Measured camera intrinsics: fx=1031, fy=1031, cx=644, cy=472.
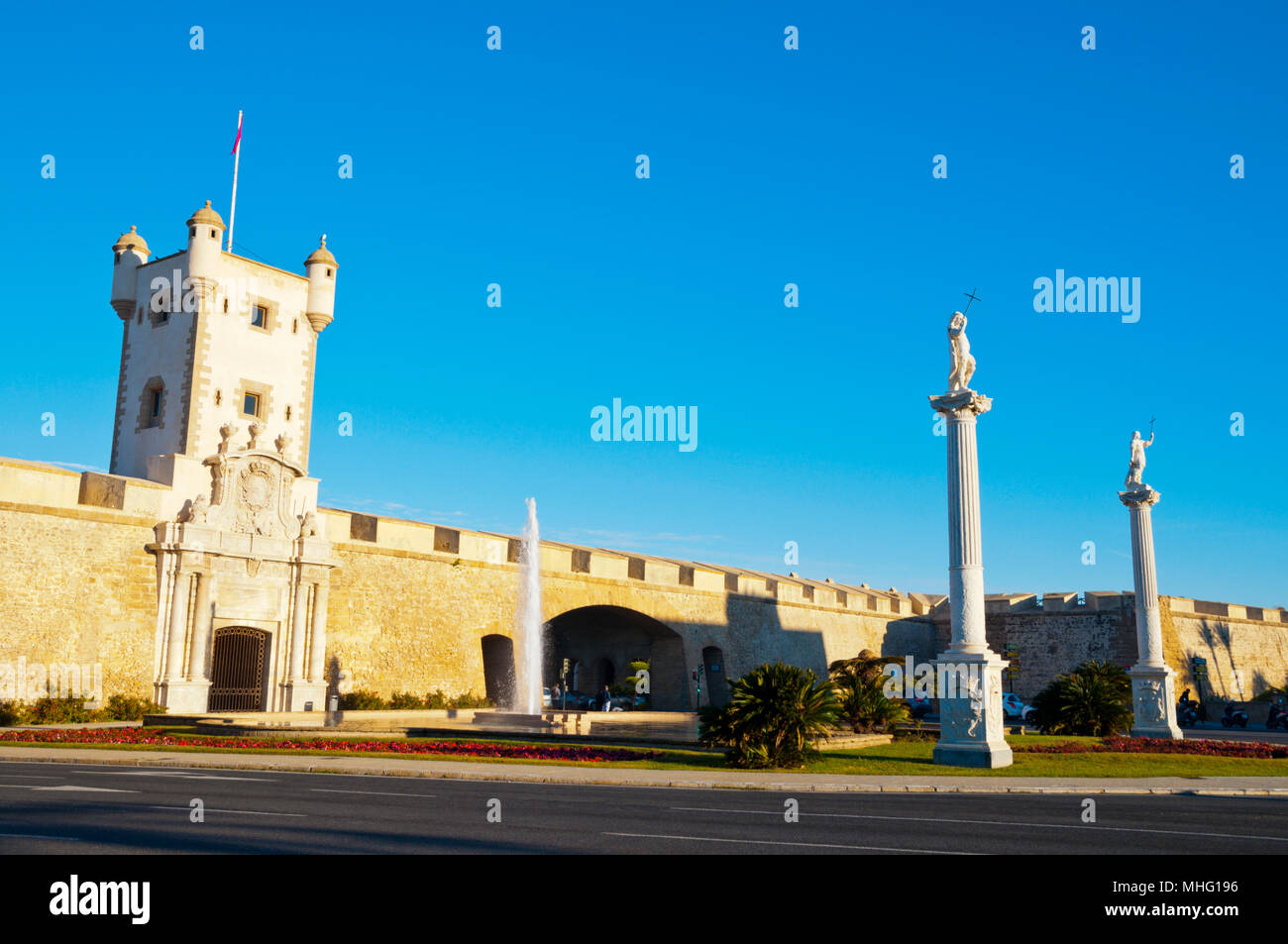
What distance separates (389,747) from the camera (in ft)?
68.3

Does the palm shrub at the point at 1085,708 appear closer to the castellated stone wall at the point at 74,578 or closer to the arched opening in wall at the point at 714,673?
the arched opening in wall at the point at 714,673

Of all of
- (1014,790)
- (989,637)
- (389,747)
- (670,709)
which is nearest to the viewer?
(1014,790)

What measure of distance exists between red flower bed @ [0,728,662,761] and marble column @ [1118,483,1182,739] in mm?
14719

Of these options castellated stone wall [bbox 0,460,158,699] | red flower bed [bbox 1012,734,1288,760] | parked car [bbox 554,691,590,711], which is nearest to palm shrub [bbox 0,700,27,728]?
castellated stone wall [bbox 0,460,158,699]

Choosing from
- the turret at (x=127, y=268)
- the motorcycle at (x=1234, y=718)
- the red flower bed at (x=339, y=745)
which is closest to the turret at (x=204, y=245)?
the turret at (x=127, y=268)

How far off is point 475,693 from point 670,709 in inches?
439

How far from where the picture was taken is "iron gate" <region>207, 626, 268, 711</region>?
102 feet

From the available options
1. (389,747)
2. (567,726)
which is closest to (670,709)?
(567,726)

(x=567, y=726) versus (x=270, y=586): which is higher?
(x=270, y=586)

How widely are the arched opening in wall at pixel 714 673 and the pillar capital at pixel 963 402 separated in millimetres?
28572

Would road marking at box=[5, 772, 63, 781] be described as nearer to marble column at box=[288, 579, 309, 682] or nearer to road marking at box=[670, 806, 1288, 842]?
road marking at box=[670, 806, 1288, 842]

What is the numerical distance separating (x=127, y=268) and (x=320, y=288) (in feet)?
21.3

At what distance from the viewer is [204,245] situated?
33719 millimetres
